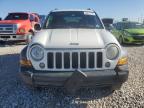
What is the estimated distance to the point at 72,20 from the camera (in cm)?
655

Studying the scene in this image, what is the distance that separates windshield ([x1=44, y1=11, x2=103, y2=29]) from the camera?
6.31 metres

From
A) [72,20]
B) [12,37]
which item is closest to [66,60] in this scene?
[72,20]

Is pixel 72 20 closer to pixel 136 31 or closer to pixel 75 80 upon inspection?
pixel 75 80

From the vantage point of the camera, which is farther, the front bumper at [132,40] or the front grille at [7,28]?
the front bumper at [132,40]

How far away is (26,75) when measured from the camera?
4.61m

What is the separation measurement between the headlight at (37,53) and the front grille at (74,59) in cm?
13

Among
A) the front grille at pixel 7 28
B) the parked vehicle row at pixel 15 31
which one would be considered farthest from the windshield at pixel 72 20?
the front grille at pixel 7 28

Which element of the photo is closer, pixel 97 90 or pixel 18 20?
pixel 97 90

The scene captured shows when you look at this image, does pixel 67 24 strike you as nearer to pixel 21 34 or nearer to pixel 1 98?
pixel 1 98

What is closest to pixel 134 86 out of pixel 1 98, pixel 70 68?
pixel 70 68

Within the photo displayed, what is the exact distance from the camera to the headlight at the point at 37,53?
4.66 meters

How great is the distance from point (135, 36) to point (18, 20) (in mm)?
6293

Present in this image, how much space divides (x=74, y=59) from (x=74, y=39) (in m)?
Result: 0.46

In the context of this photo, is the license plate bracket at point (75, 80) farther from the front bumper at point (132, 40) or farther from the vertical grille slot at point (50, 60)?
the front bumper at point (132, 40)
